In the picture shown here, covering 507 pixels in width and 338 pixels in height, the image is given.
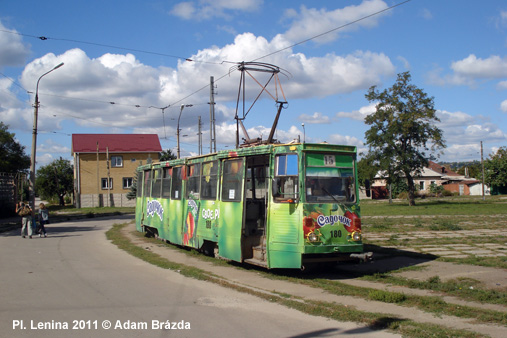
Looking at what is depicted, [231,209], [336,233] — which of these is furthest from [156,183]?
Answer: [336,233]

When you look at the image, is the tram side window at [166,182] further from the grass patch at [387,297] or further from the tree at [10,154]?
the tree at [10,154]

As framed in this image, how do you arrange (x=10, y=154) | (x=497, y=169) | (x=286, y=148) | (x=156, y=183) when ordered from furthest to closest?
(x=497, y=169) → (x=10, y=154) → (x=156, y=183) → (x=286, y=148)

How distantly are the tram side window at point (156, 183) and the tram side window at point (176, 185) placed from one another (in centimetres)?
170

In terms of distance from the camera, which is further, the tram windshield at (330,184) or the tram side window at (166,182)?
the tram side window at (166,182)

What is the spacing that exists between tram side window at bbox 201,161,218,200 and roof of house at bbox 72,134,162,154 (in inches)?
2005

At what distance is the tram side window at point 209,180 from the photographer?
508 inches

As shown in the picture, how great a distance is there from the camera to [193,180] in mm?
14523

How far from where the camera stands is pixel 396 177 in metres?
46.7

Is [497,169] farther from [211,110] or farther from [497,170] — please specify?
[211,110]

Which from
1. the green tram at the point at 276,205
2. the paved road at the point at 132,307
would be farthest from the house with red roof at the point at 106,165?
the paved road at the point at 132,307

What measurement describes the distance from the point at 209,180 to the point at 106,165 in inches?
2051

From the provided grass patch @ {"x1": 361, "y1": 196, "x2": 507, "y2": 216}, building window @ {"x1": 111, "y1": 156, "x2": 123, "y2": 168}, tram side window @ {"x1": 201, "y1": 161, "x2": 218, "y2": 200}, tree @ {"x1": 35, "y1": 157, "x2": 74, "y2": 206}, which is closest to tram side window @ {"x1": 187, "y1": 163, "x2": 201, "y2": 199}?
tram side window @ {"x1": 201, "y1": 161, "x2": 218, "y2": 200}

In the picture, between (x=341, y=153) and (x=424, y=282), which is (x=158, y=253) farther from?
(x=424, y=282)

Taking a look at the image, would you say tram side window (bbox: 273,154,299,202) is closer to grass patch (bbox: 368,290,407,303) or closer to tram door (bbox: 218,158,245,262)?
tram door (bbox: 218,158,245,262)
